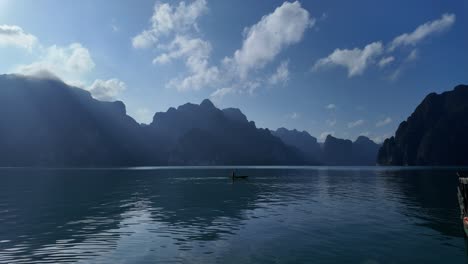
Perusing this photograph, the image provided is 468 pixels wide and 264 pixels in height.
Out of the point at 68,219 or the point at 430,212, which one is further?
the point at 430,212

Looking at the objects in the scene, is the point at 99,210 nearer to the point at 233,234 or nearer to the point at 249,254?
the point at 233,234

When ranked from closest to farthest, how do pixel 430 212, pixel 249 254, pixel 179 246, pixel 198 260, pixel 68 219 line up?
pixel 198 260
pixel 249 254
pixel 179 246
pixel 68 219
pixel 430 212

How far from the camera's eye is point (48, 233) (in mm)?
30109

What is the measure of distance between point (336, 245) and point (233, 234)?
8.50 meters

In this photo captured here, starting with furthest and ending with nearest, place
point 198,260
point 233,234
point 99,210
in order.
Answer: point 99,210, point 233,234, point 198,260

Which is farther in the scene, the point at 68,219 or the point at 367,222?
the point at 68,219

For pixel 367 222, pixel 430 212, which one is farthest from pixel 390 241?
pixel 430 212

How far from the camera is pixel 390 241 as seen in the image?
2648 centimetres

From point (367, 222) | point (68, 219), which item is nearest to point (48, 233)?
point (68, 219)

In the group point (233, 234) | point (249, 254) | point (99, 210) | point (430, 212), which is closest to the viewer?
point (249, 254)

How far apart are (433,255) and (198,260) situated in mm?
15545

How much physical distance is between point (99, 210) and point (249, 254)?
1115 inches

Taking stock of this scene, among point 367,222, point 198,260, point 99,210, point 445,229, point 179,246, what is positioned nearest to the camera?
point 198,260

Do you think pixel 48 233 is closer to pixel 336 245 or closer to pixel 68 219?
pixel 68 219
